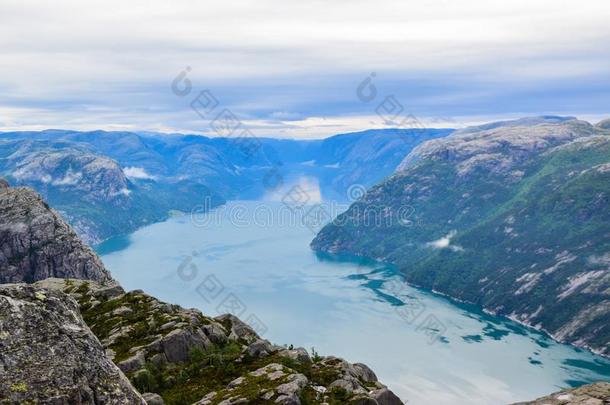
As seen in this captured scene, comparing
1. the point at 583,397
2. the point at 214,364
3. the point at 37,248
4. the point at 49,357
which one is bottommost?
the point at 583,397

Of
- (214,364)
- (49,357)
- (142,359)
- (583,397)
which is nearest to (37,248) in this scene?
(142,359)

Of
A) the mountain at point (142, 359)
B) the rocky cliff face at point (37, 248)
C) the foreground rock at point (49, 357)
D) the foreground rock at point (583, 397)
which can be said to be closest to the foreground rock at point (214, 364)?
the mountain at point (142, 359)

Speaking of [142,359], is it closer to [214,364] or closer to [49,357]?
A: [214,364]

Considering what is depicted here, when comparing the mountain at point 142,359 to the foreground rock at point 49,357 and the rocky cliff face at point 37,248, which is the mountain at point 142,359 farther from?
the rocky cliff face at point 37,248

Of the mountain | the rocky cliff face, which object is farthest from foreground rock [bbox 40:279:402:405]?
the rocky cliff face

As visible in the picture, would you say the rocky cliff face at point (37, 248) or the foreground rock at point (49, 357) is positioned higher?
the rocky cliff face at point (37, 248)

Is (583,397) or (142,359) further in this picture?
(142,359)

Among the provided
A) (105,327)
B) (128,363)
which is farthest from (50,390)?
(105,327)
